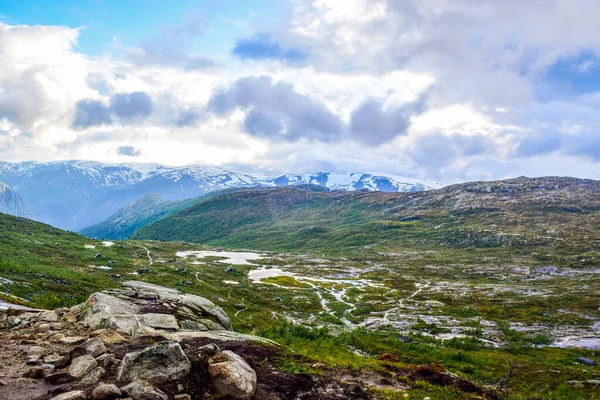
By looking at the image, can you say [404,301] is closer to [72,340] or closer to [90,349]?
[72,340]

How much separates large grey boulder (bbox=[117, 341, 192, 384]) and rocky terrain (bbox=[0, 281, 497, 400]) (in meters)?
0.05

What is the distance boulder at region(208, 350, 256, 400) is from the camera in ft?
53.5

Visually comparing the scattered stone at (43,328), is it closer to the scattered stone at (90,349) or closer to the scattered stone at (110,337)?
the scattered stone at (110,337)

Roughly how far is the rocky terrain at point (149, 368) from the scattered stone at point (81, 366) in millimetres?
47

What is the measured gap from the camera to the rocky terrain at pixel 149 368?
1591 centimetres

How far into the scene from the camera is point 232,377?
16688mm

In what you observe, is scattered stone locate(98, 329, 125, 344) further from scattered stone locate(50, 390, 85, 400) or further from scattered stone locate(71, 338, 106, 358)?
scattered stone locate(50, 390, 85, 400)

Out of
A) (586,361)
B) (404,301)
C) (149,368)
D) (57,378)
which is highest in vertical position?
(149,368)

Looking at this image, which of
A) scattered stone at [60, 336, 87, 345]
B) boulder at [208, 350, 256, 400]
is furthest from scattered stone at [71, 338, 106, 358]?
boulder at [208, 350, 256, 400]

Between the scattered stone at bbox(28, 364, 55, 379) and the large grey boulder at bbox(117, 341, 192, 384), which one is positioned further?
the scattered stone at bbox(28, 364, 55, 379)

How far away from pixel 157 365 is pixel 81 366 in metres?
4.21

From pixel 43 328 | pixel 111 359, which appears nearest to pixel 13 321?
pixel 43 328

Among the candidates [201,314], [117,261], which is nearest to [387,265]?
[117,261]

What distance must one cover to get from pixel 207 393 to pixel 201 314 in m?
22.3
